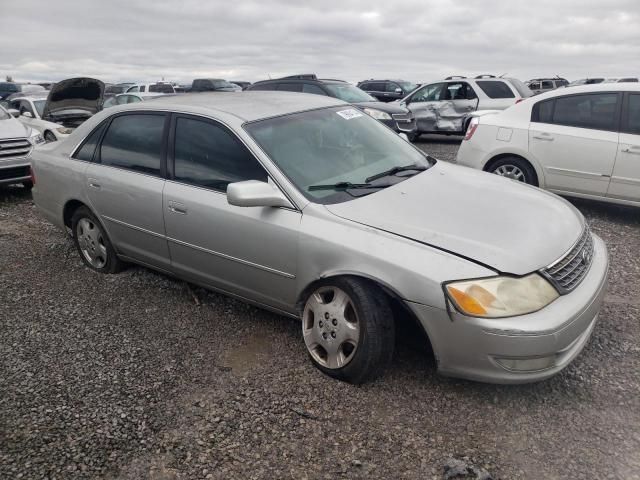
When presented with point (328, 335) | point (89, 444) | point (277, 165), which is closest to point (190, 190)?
point (277, 165)

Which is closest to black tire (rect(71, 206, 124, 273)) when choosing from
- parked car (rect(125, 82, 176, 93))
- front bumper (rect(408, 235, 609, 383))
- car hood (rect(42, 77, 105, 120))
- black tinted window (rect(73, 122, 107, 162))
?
black tinted window (rect(73, 122, 107, 162))

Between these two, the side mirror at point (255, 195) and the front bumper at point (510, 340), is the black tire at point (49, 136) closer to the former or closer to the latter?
the side mirror at point (255, 195)

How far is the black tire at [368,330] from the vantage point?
108 inches

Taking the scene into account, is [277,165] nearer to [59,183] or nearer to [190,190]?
[190,190]

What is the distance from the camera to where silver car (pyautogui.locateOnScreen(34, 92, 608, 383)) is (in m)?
2.55

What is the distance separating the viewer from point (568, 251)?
2838 mm

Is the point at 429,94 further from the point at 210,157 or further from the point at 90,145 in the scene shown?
the point at 210,157

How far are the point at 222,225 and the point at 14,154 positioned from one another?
5.69m

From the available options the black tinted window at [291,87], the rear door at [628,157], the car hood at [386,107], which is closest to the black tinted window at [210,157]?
the rear door at [628,157]

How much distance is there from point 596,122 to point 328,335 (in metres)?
4.61

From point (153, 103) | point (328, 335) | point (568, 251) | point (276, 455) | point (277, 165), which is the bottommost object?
point (276, 455)

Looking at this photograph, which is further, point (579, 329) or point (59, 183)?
point (59, 183)

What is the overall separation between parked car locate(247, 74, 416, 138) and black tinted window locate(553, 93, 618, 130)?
194 inches

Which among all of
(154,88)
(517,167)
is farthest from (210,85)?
(517,167)
